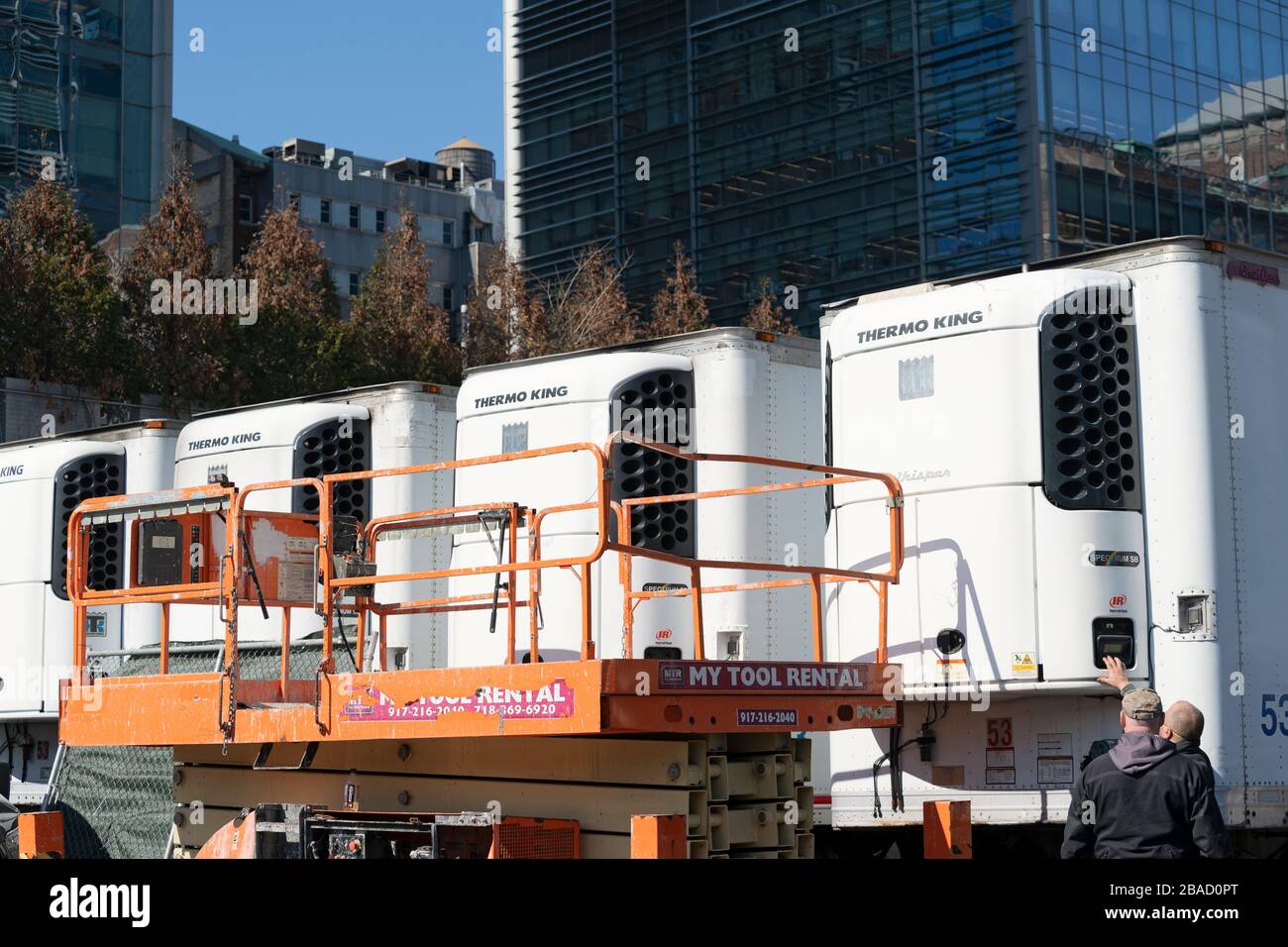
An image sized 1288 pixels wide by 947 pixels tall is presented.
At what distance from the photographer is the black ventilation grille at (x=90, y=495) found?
17.2 metres

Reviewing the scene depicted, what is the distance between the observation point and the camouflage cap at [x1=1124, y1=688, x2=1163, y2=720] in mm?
7453

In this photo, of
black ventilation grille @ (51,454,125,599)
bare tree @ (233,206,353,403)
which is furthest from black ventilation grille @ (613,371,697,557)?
bare tree @ (233,206,353,403)

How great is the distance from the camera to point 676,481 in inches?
503

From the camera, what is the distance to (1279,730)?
10.2 meters

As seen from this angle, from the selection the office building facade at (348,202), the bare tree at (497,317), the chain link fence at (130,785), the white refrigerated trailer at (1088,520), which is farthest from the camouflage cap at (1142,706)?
the office building facade at (348,202)

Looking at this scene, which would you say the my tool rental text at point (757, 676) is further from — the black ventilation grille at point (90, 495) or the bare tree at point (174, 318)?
the bare tree at point (174, 318)

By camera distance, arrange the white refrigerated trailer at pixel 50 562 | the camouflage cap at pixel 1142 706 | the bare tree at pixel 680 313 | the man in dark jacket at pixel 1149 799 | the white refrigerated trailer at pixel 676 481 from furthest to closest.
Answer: the bare tree at pixel 680 313 < the white refrigerated trailer at pixel 50 562 < the white refrigerated trailer at pixel 676 481 < the camouflage cap at pixel 1142 706 < the man in dark jacket at pixel 1149 799

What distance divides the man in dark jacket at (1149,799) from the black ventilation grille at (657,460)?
5.40 metres

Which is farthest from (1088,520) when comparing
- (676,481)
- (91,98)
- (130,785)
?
(91,98)

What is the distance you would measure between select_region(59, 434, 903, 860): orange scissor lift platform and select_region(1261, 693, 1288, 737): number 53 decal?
2.16m

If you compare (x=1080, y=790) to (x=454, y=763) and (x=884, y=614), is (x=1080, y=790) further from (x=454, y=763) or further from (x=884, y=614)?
(x=454, y=763)

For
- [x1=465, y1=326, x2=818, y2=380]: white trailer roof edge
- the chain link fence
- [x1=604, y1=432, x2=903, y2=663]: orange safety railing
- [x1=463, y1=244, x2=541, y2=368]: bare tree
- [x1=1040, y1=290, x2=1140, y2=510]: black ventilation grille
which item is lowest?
the chain link fence

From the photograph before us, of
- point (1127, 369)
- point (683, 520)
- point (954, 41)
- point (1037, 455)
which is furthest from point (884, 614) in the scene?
point (954, 41)

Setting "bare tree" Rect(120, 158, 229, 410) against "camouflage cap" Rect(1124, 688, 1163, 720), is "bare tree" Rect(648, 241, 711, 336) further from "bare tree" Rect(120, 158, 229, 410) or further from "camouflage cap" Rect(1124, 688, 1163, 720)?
"camouflage cap" Rect(1124, 688, 1163, 720)
